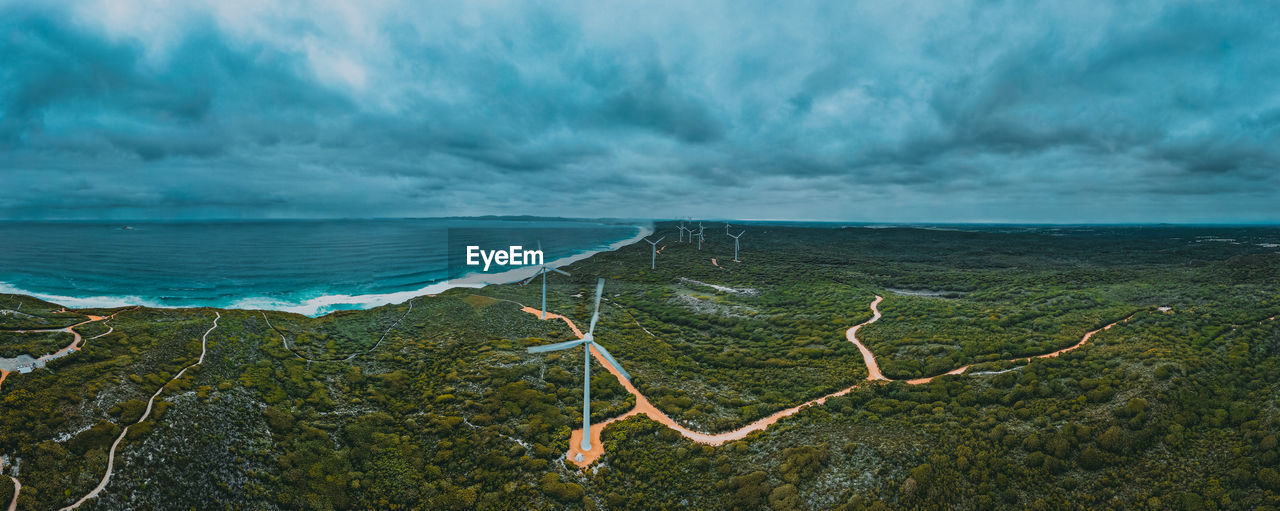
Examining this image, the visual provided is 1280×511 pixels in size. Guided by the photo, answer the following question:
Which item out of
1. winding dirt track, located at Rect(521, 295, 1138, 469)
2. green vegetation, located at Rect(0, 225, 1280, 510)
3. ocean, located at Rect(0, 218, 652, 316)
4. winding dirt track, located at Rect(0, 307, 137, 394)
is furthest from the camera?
ocean, located at Rect(0, 218, 652, 316)

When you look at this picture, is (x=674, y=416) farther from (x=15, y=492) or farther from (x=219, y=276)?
(x=219, y=276)

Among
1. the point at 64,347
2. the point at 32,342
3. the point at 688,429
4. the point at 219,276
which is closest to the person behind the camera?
the point at 32,342

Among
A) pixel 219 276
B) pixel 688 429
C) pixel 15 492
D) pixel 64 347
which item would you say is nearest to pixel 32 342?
pixel 64 347

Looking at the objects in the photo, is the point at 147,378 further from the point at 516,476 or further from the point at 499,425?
the point at 516,476

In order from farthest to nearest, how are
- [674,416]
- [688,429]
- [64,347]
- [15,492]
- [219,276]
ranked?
[219,276]
[674,416]
[688,429]
[64,347]
[15,492]

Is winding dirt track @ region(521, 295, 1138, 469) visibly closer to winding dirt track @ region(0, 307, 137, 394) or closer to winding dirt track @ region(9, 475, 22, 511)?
winding dirt track @ region(9, 475, 22, 511)

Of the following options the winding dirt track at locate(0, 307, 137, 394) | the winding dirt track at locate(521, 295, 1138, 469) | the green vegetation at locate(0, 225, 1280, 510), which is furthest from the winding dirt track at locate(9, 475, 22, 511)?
the winding dirt track at locate(521, 295, 1138, 469)

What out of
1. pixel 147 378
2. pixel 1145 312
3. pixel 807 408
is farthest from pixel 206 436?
pixel 1145 312

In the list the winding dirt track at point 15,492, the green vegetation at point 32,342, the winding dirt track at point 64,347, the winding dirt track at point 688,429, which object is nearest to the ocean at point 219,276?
the winding dirt track at point 64,347

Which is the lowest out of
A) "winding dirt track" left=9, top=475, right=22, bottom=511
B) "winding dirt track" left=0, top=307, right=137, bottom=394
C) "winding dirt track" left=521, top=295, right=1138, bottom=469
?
"winding dirt track" left=521, top=295, right=1138, bottom=469
